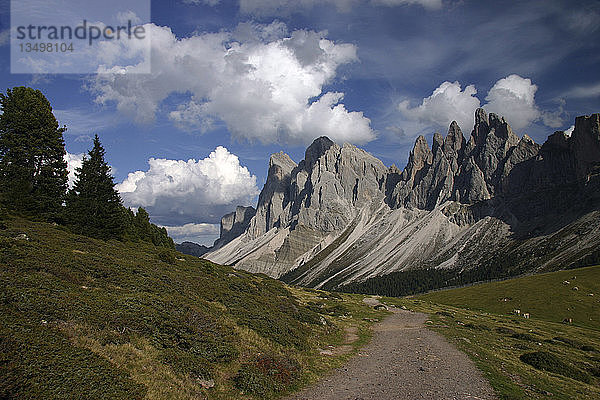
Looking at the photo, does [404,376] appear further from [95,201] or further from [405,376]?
[95,201]

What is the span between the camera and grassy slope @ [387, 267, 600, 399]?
1905 centimetres

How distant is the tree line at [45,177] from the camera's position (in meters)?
40.9

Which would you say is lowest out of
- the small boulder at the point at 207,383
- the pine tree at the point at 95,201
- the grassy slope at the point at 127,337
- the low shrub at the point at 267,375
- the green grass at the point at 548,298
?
the green grass at the point at 548,298

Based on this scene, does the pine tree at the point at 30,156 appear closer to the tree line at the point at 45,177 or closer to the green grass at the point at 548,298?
the tree line at the point at 45,177

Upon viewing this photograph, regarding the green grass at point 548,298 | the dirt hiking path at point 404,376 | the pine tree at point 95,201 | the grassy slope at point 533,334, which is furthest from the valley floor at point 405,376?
the green grass at point 548,298

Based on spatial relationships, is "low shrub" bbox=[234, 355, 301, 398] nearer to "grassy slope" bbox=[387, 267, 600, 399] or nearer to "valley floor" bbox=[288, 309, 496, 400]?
"valley floor" bbox=[288, 309, 496, 400]

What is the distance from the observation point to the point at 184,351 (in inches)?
615

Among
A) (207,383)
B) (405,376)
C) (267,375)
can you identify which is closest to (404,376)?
(405,376)

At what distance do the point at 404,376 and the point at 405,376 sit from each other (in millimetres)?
Answer: 65

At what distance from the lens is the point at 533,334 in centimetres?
4234

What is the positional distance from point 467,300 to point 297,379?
91.4 m

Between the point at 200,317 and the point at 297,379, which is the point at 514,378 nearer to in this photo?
the point at 297,379

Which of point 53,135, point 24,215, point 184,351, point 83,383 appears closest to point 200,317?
point 184,351

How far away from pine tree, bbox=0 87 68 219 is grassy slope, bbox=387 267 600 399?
2021 inches
